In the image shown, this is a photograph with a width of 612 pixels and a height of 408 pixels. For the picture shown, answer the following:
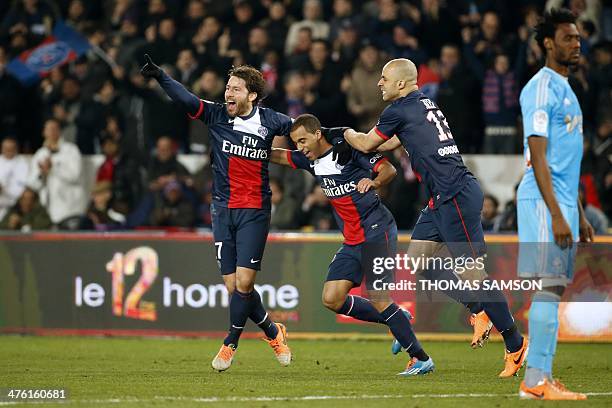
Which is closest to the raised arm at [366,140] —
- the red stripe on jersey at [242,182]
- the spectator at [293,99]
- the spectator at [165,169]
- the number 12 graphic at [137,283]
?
the red stripe on jersey at [242,182]

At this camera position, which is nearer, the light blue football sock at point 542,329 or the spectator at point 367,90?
the light blue football sock at point 542,329

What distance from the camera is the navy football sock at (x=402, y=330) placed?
32.7ft

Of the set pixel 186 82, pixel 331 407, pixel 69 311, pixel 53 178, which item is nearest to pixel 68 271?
pixel 69 311

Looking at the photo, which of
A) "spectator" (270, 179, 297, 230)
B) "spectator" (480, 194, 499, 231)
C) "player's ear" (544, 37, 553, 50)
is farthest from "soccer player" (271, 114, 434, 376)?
"spectator" (270, 179, 297, 230)

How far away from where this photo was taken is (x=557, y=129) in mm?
7574

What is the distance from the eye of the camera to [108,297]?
14156 mm

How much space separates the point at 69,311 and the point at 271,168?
3.47 metres

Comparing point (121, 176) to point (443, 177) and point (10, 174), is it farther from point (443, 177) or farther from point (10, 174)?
point (443, 177)

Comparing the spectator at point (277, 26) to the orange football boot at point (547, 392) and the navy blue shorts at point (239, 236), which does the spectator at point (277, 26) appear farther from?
the orange football boot at point (547, 392)

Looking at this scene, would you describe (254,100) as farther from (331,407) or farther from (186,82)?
(186,82)

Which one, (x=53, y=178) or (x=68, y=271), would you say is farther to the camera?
(x=53, y=178)

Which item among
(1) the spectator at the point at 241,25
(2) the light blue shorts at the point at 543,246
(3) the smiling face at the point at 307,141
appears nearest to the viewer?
(2) the light blue shorts at the point at 543,246

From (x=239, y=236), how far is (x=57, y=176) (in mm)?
7086

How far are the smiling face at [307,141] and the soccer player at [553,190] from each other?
2.74 meters
